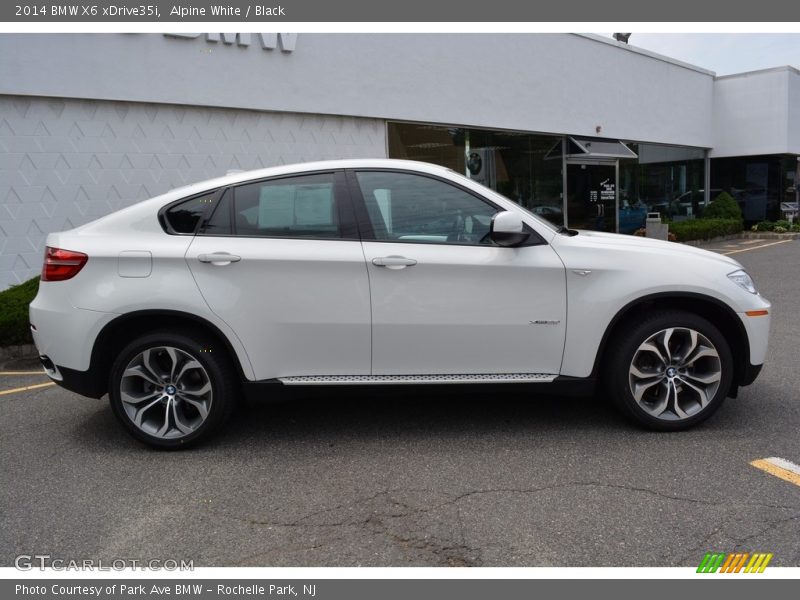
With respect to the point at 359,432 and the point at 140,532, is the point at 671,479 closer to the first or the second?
the point at 359,432

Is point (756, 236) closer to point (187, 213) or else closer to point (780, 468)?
point (780, 468)

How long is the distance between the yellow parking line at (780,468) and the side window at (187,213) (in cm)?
363

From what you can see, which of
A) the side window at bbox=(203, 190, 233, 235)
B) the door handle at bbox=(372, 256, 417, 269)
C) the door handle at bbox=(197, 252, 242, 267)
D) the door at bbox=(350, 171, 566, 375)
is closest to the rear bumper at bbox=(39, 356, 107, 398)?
the door handle at bbox=(197, 252, 242, 267)

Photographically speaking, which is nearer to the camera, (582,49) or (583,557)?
(583,557)

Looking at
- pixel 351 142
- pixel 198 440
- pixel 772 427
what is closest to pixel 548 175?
pixel 351 142

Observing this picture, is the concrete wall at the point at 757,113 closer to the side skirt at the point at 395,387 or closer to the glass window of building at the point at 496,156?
the glass window of building at the point at 496,156

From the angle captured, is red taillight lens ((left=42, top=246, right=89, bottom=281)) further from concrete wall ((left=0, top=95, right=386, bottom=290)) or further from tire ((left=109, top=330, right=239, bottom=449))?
concrete wall ((left=0, top=95, right=386, bottom=290))

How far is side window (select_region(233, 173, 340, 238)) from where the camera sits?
4.02m

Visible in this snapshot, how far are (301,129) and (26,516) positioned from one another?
863 centimetres

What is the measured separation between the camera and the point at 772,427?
4.21 m

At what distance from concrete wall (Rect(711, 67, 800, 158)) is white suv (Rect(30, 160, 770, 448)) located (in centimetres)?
2160

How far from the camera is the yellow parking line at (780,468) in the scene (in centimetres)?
347

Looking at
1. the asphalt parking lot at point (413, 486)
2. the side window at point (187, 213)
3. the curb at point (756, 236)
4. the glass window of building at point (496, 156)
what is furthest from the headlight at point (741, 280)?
the curb at point (756, 236)

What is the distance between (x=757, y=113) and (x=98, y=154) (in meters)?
21.8
